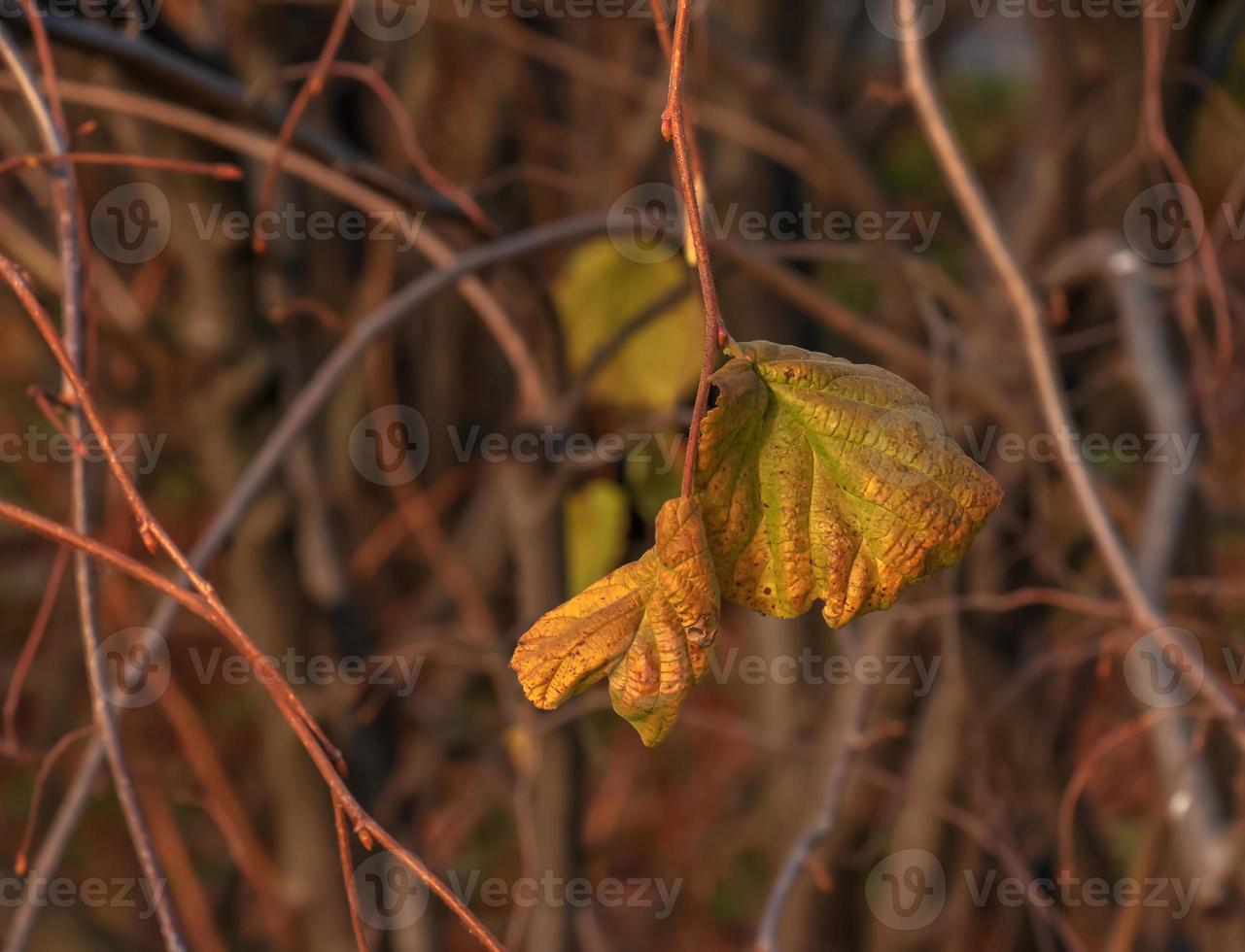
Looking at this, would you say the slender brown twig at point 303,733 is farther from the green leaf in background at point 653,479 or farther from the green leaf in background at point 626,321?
the green leaf in background at point 626,321

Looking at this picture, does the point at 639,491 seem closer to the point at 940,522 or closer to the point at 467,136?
the point at 940,522

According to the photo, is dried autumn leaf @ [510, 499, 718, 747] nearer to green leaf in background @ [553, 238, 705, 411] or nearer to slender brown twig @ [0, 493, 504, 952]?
slender brown twig @ [0, 493, 504, 952]

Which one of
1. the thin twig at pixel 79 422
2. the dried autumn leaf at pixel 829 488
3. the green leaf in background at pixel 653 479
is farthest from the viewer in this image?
the green leaf in background at pixel 653 479

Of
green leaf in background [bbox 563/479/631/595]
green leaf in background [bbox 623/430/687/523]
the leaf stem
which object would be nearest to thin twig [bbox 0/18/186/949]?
the leaf stem

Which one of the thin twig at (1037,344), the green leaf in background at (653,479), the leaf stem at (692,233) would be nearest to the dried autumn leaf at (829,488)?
the leaf stem at (692,233)

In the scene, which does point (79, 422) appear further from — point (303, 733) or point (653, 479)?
point (653, 479)

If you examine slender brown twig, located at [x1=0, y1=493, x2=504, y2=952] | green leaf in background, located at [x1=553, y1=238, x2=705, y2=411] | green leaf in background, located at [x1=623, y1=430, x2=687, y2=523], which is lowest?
slender brown twig, located at [x1=0, y1=493, x2=504, y2=952]
